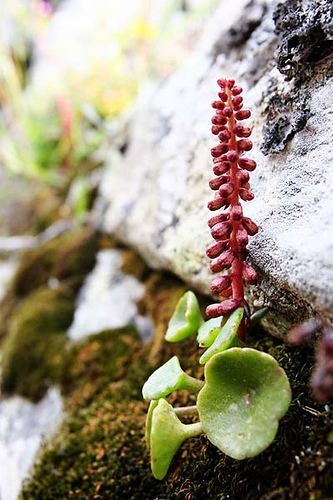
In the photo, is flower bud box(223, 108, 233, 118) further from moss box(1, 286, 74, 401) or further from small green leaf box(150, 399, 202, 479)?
moss box(1, 286, 74, 401)

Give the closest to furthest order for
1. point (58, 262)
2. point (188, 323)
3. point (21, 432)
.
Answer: point (188, 323), point (21, 432), point (58, 262)

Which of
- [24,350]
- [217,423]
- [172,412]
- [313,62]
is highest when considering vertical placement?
[313,62]

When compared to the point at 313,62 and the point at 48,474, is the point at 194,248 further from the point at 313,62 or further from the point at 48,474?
the point at 48,474

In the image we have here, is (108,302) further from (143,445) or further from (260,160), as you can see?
(260,160)

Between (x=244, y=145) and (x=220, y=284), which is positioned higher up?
(x=244, y=145)

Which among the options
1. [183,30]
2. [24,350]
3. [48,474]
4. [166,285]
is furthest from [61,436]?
[183,30]

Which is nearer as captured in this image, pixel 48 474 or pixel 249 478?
pixel 249 478

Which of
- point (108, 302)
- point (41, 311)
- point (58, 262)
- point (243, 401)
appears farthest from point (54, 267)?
point (243, 401)
